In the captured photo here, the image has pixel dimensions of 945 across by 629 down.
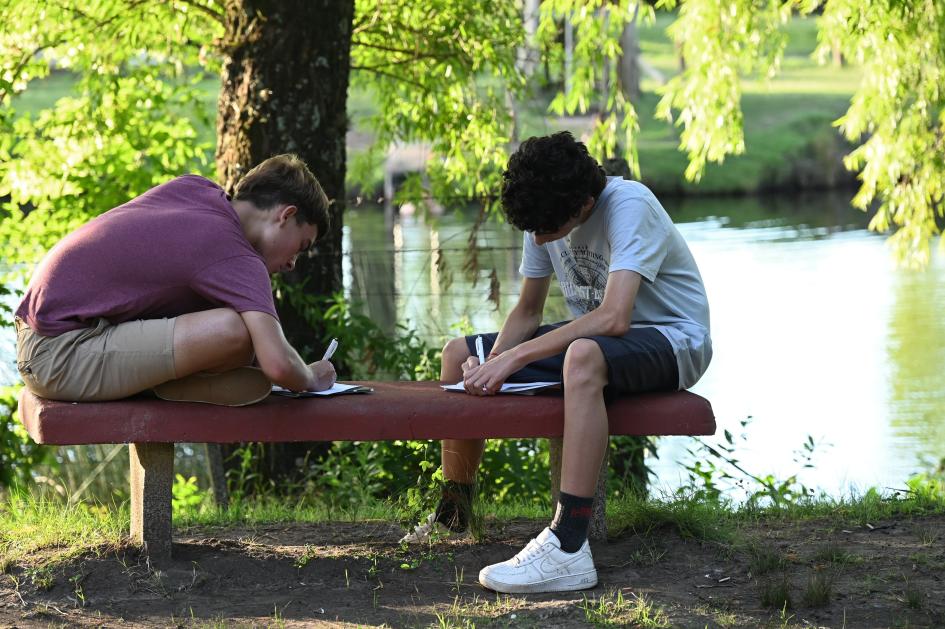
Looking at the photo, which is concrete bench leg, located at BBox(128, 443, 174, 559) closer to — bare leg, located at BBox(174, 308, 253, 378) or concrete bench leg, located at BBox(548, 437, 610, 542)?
bare leg, located at BBox(174, 308, 253, 378)

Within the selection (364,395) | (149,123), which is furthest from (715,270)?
(364,395)

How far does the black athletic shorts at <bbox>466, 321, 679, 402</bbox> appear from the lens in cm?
372

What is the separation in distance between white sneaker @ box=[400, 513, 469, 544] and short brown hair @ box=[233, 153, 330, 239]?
1152 mm

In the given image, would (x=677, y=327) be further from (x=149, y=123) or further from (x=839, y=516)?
(x=149, y=123)

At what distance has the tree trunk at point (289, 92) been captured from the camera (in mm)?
5840

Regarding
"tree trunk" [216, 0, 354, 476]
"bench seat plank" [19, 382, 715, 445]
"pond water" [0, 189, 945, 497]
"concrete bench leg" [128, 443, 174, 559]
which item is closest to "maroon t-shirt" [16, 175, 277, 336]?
"bench seat plank" [19, 382, 715, 445]

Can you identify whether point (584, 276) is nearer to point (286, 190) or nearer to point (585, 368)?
point (585, 368)

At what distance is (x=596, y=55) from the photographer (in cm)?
775

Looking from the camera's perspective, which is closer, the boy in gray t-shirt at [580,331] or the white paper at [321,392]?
the boy in gray t-shirt at [580,331]

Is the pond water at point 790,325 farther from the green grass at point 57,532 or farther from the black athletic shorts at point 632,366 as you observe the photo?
the green grass at point 57,532

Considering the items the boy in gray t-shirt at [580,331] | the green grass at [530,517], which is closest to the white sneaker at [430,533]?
the boy in gray t-shirt at [580,331]

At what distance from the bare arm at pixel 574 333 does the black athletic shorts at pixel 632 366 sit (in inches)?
1.7

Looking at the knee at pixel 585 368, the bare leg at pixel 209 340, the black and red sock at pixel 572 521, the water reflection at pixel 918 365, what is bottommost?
the water reflection at pixel 918 365

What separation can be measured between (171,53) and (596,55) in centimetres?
263
